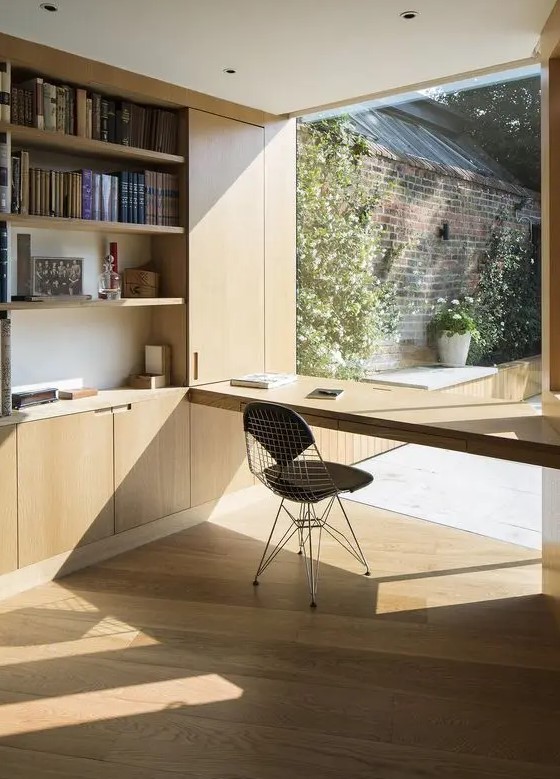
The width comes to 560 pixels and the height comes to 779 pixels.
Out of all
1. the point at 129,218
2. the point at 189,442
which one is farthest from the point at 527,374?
the point at 129,218

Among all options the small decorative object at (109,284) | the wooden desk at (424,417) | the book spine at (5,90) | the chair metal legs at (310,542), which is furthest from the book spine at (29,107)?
the chair metal legs at (310,542)

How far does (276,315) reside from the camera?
5031 mm

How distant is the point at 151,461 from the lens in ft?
13.8

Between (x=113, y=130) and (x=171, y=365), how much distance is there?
136 centimetres

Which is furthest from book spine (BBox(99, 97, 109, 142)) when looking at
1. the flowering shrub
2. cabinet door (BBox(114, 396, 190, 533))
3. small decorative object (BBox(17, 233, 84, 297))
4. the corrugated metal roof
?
the flowering shrub

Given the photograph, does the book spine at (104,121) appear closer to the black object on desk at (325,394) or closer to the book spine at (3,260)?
the book spine at (3,260)

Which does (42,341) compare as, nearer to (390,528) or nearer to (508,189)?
(390,528)

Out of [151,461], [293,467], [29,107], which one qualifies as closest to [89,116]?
[29,107]

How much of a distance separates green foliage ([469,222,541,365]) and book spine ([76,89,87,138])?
262cm

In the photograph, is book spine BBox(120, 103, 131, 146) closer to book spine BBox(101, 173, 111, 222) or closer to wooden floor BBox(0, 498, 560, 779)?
book spine BBox(101, 173, 111, 222)

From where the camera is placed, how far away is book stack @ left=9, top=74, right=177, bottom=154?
3.57 meters

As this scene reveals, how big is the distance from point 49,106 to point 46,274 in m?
0.82

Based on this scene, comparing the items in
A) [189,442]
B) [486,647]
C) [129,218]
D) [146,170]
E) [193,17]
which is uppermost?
[193,17]

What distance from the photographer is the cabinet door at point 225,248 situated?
441 cm
